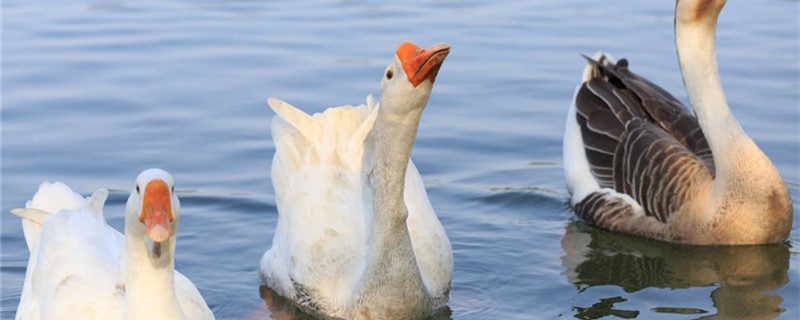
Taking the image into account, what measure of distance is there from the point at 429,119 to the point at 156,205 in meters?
6.69

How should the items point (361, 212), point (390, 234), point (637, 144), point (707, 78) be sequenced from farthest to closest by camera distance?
point (637, 144)
point (707, 78)
point (361, 212)
point (390, 234)

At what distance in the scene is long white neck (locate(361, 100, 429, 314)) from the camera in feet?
24.3

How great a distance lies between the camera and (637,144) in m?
9.78

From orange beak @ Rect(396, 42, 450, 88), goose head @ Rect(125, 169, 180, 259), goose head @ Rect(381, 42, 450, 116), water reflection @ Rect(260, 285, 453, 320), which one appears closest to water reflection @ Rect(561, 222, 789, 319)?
water reflection @ Rect(260, 285, 453, 320)

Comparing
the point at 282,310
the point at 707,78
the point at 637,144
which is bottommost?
the point at 282,310

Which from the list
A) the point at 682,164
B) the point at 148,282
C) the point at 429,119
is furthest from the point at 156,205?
the point at 429,119

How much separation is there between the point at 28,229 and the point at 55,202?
0.76 feet

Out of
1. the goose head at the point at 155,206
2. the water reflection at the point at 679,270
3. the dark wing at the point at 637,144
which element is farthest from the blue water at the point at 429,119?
the goose head at the point at 155,206

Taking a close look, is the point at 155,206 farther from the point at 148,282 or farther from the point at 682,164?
the point at 682,164

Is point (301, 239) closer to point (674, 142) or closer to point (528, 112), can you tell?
point (674, 142)

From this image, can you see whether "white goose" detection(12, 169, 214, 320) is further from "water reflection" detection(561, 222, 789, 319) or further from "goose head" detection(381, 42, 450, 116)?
"water reflection" detection(561, 222, 789, 319)

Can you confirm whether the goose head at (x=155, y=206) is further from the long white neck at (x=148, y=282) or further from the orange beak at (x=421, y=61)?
the orange beak at (x=421, y=61)

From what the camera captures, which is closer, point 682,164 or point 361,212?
point 361,212

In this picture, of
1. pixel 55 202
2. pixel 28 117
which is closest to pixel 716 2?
pixel 55 202
